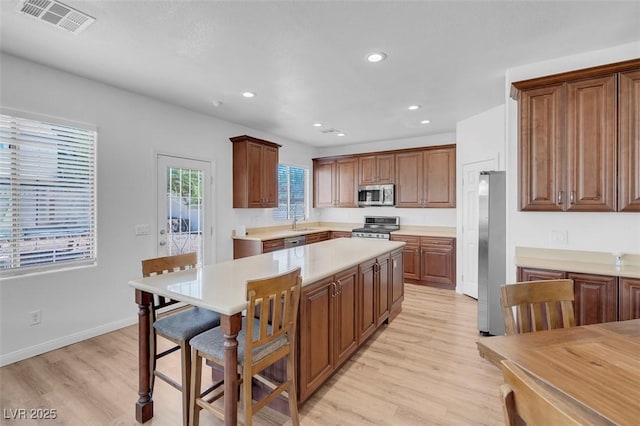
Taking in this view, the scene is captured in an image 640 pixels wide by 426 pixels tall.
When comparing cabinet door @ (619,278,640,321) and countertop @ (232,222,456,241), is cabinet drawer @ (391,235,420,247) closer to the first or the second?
countertop @ (232,222,456,241)

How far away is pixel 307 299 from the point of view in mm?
1965

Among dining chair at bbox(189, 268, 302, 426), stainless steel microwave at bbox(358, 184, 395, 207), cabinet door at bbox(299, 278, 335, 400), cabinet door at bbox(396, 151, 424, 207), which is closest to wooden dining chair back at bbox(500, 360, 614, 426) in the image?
dining chair at bbox(189, 268, 302, 426)

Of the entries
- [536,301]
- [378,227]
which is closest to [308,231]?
[378,227]

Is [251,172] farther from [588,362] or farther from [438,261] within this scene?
[588,362]

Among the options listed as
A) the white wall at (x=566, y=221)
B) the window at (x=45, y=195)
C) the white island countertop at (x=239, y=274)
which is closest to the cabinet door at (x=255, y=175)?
the white island countertop at (x=239, y=274)

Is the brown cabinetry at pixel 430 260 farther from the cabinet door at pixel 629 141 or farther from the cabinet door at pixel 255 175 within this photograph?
the cabinet door at pixel 629 141

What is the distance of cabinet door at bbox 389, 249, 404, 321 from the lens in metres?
3.41

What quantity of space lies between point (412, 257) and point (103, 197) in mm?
4555

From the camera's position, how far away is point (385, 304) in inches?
128

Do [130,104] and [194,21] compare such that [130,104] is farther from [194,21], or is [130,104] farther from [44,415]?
[44,415]

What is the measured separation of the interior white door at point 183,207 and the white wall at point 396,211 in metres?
3.12

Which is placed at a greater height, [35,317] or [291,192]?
[291,192]

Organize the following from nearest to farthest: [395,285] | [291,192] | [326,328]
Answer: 1. [326,328]
2. [395,285]
3. [291,192]

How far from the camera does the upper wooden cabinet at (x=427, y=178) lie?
5059 mm
